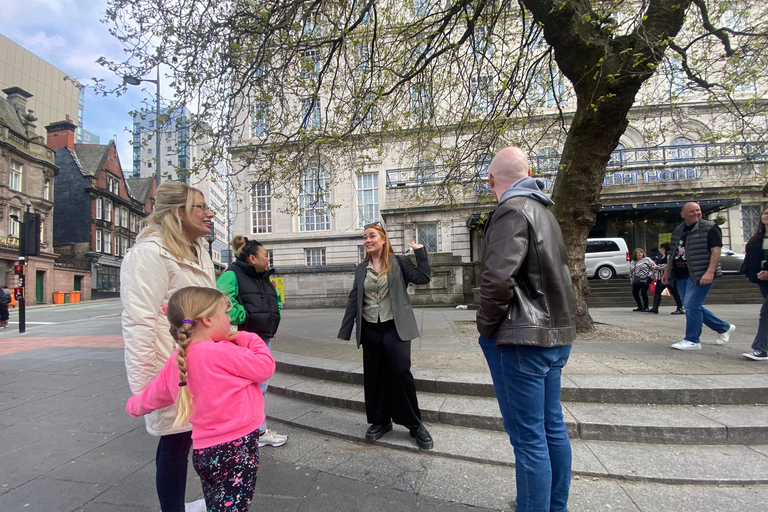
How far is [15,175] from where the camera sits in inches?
1130

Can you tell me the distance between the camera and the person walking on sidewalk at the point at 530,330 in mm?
1777

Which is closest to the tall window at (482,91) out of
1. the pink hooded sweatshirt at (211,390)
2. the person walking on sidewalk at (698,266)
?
the person walking on sidewalk at (698,266)

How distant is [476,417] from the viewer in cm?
331

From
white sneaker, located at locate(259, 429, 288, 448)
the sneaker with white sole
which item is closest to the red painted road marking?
white sneaker, located at locate(259, 429, 288, 448)

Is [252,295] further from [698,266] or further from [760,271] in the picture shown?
[760,271]

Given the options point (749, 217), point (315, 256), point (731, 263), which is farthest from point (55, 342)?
point (749, 217)

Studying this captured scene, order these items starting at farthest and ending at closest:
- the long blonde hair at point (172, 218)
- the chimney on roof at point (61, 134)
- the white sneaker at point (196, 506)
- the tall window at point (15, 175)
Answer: the chimney on roof at point (61, 134), the tall window at point (15, 175), the white sneaker at point (196, 506), the long blonde hair at point (172, 218)

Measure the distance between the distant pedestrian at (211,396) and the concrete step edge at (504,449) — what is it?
5.62ft

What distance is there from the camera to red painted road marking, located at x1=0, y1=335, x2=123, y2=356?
26.6ft

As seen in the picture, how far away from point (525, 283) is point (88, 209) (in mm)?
44848

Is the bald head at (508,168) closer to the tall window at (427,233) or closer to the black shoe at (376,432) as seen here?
the black shoe at (376,432)

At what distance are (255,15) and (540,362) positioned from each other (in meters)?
6.68

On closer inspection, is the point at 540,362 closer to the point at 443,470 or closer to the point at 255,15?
the point at 443,470

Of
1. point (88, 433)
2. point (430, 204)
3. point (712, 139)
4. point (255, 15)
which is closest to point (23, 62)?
point (430, 204)
